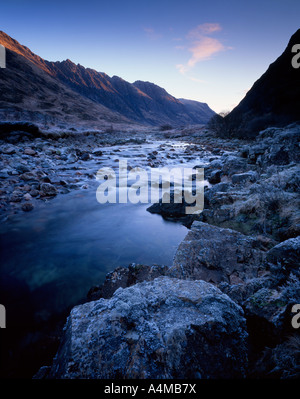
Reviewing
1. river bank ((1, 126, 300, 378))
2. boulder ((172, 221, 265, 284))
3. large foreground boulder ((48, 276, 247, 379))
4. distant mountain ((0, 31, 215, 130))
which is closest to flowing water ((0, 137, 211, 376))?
river bank ((1, 126, 300, 378))

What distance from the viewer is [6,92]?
48250 mm

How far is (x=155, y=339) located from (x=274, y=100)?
1571 inches

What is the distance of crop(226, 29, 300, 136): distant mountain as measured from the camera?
27469mm

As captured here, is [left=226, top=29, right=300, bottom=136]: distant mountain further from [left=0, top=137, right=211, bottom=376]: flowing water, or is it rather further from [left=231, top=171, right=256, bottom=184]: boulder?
[left=0, top=137, right=211, bottom=376]: flowing water

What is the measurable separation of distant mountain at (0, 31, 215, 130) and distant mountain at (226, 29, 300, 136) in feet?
128

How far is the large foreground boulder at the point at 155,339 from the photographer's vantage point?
4.21ft

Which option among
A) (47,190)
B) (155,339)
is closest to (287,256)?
(155,339)

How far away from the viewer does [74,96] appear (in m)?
80.8

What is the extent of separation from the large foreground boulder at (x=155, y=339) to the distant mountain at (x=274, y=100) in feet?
111

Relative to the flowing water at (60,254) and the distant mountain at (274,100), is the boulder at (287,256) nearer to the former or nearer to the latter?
the flowing water at (60,254)

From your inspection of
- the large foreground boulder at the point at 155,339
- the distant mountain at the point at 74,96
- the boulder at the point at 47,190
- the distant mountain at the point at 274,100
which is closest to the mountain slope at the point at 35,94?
the distant mountain at the point at 74,96
